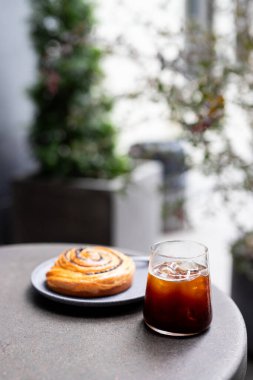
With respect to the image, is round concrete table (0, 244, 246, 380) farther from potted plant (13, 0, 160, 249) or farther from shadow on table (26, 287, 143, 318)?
potted plant (13, 0, 160, 249)

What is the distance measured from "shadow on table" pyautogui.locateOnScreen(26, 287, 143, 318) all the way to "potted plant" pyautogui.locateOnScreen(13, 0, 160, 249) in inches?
65.3

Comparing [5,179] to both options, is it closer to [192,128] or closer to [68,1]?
[68,1]

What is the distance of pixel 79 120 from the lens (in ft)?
7.78

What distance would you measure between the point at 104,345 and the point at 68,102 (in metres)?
2.26

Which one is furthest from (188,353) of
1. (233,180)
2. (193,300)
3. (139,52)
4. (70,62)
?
(70,62)

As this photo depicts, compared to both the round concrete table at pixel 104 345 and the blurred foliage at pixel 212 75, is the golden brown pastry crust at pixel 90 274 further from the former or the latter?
the blurred foliage at pixel 212 75

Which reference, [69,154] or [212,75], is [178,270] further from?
[69,154]

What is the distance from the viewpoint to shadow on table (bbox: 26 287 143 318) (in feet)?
3.43

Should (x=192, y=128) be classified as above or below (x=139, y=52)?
below

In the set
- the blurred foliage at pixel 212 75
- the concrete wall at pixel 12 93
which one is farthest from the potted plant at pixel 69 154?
the blurred foliage at pixel 212 75

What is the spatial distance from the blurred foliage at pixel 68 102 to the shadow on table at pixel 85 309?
1877 millimetres

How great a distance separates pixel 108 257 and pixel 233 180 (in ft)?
3.06

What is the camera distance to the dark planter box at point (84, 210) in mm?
2727

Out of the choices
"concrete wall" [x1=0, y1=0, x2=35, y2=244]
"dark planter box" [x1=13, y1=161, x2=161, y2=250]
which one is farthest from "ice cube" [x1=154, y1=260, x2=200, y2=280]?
"concrete wall" [x1=0, y1=0, x2=35, y2=244]
